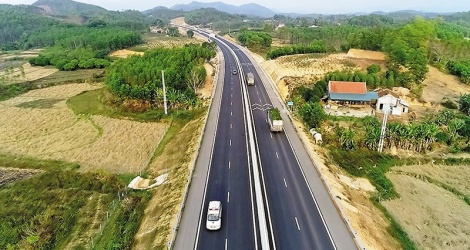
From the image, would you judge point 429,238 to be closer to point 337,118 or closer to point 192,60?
point 337,118

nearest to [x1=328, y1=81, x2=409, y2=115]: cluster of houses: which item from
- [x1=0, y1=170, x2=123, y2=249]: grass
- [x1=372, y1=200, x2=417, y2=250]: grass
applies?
[x1=372, y1=200, x2=417, y2=250]: grass

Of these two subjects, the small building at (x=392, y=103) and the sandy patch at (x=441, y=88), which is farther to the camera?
the sandy patch at (x=441, y=88)

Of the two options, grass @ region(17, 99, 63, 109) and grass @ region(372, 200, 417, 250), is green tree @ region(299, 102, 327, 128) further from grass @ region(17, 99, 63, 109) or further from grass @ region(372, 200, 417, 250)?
grass @ region(17, 99, 63, 109)

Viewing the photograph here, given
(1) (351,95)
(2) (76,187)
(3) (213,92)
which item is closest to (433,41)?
(1) (351,95)

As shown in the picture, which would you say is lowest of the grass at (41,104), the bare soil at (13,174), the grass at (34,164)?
the bare soil at (13,174)

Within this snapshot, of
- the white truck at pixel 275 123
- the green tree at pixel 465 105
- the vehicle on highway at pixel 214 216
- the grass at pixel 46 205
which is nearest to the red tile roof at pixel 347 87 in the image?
the green tree at pixel 465 105

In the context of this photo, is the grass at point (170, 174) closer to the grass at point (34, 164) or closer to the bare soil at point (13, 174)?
the grass at point (34, 164)

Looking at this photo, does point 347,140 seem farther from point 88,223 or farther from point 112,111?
point 112,111

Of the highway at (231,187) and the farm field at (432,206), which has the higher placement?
the highway at (231,187)
